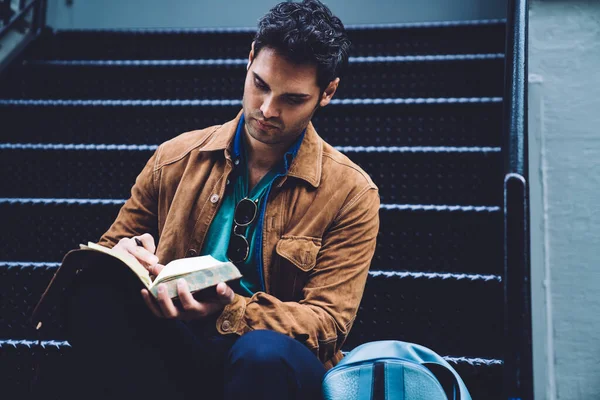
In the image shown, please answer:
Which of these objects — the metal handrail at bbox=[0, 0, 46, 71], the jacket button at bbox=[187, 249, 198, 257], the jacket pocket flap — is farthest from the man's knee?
the metal handrail at bbox=[0, 0, 46, 71]

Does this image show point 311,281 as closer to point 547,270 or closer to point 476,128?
point 547,270

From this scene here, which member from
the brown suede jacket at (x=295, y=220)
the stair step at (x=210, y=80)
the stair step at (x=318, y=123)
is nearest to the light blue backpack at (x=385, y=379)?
the brown suede jacket at (x=295, y=220)

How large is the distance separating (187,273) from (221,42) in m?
2.33

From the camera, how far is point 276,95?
1678 millimetres

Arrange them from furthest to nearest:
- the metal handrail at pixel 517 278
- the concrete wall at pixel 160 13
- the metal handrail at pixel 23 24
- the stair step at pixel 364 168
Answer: the concrete wall at pixel 160 13, the metal handrail at pixel 23 24, the stair step at pixel 364 168, the metal handrail at pixel 517 278

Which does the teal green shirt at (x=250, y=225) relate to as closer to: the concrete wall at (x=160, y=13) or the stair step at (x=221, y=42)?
the stair step at (x=221, y=42)

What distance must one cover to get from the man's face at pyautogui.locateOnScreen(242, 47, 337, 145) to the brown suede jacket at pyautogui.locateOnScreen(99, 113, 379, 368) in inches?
5.5

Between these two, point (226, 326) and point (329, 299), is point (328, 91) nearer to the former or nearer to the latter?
point (329, 299)

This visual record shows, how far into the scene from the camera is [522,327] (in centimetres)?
130

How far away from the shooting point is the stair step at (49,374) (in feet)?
6.68

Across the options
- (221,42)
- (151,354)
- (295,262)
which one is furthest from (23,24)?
(151,354)

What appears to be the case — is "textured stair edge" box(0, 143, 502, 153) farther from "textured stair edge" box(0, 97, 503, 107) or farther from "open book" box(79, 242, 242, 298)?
"open book" box(79, 242, 242, 298)

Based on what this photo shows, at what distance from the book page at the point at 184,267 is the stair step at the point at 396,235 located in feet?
3.76

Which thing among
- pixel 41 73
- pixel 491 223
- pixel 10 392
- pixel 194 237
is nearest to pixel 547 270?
pixel 491 223
